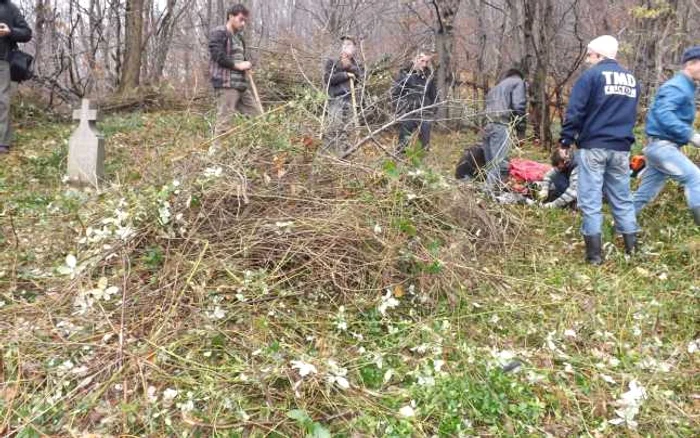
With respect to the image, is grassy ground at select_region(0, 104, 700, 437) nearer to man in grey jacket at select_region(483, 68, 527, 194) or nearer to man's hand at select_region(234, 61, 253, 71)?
man in grey jacket at select_region(483, 68, 527, 194)

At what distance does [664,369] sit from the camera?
9.36ft

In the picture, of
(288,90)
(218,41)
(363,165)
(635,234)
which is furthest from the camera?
(288,90)

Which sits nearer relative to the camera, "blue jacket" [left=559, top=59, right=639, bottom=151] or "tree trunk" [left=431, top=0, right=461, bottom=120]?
"blue jacket" [left=559, top=59, right=639, bottom=151]

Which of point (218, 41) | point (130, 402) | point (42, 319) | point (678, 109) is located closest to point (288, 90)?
point (218, 41)

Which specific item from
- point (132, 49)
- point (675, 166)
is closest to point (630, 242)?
point (675, 166)

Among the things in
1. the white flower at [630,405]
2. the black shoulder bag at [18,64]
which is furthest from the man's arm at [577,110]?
the black shoulder bag at [18,64]

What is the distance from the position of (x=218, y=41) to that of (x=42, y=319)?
155 inches

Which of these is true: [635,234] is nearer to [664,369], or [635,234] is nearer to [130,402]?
[664,369]

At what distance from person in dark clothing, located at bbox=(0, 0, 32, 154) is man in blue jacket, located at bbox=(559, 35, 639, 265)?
610 centimetres

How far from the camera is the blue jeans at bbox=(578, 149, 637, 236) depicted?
4316mm

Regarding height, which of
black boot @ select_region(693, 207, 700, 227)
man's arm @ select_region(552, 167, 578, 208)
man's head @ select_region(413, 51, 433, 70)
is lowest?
man's arm @ select_region(552, 167, 578, 208)

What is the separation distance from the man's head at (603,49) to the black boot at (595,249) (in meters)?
1.36

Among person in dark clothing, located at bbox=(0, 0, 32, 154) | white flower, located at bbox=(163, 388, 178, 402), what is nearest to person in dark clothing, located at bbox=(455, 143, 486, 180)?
white flower, located at bbox=(163, 388, 178, 402)

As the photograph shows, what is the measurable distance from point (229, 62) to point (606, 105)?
3844mm
